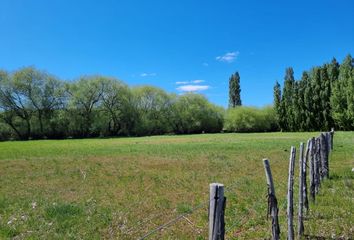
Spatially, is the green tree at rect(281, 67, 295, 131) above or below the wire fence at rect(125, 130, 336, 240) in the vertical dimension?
above

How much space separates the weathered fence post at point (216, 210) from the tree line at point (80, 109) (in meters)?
90.7

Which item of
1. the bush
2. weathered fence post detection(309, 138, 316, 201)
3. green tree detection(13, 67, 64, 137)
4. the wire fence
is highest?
green tree detection(13, 67, 64, 137)

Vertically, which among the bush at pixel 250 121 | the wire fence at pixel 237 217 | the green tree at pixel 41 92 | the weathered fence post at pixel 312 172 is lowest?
the wire fence at pixel 237 217

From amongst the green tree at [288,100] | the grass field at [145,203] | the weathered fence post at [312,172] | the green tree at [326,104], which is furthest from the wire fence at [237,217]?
the green tree at [288,100]

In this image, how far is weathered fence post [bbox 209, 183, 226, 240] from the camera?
4.60 metres

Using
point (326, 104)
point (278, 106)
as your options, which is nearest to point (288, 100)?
point (278, 106)

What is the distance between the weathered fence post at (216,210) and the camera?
15.1ft

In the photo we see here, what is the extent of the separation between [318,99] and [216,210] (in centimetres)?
9482

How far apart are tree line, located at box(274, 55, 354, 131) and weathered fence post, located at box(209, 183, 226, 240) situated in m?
80.9

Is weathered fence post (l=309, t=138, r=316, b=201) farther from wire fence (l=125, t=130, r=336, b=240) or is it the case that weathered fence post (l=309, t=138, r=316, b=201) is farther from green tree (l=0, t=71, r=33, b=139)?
green tree (l=0, t=71, r=33, b=139)

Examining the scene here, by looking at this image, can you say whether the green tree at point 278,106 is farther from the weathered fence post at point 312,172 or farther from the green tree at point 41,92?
the weathered fence post at point 312,172

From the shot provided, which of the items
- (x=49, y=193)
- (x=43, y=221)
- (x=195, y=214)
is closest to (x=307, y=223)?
(x=195, y=214)

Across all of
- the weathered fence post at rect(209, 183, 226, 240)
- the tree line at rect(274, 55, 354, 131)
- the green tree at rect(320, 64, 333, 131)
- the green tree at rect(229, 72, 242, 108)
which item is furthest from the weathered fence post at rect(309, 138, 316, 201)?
the green tree at rect(229, 72, 242, 108)

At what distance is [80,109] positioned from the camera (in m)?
Answer: 93.9
